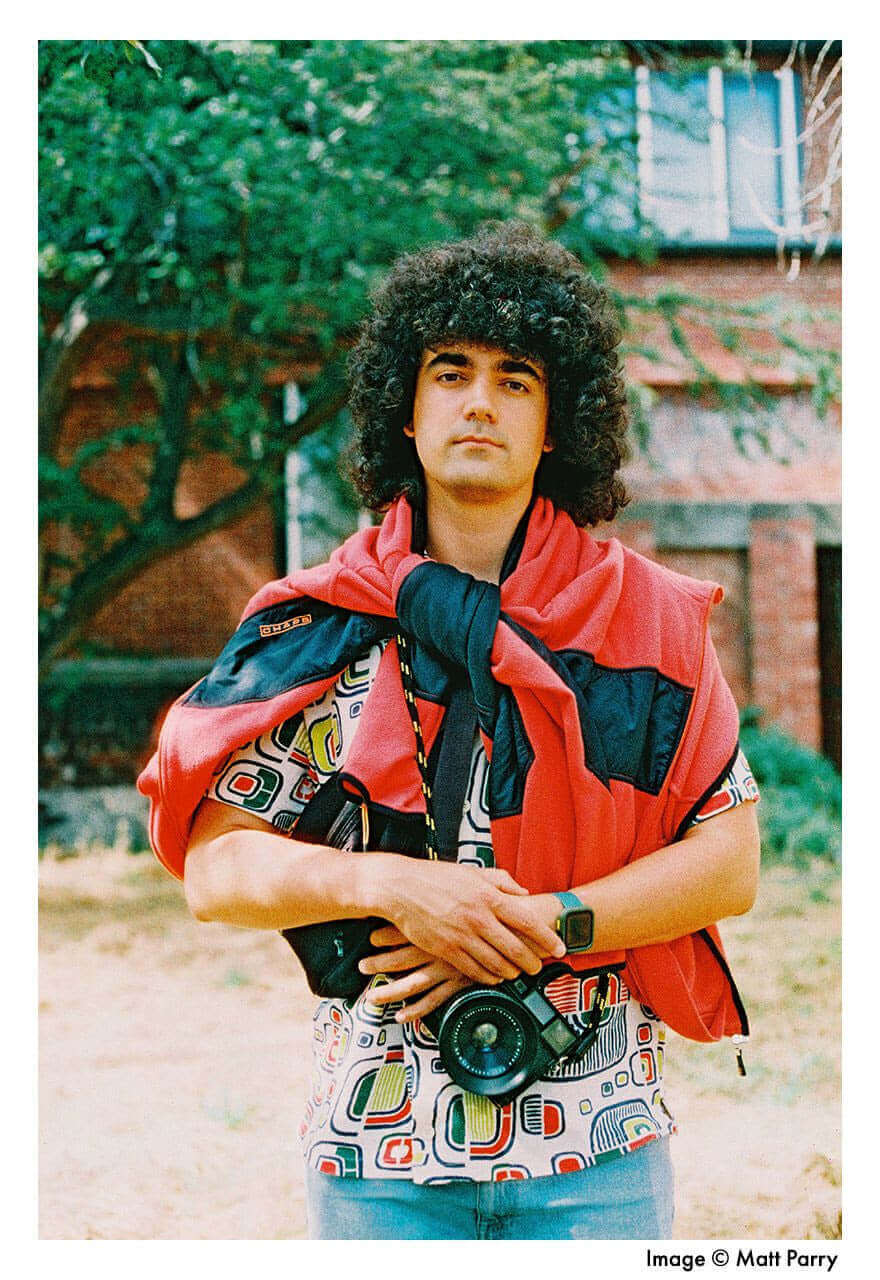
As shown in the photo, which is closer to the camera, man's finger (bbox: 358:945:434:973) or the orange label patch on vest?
man's finger (bbox: 358:945:434:973)

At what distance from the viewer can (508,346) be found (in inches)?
71.9

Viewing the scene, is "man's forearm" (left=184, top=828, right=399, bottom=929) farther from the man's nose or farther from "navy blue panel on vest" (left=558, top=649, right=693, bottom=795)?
the man's nose

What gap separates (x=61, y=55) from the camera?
2893 mm

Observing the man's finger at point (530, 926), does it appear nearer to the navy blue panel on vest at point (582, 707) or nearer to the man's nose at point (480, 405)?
Answer: the navy blue panel on vest at point (582, 707)

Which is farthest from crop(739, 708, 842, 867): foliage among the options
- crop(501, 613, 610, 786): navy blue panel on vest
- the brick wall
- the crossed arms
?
crop(501, 613, 610, 786): navy blue panel on vest

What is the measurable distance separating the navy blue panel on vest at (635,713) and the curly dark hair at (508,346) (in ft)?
1.30

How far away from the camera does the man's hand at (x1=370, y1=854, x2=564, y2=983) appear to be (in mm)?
1602

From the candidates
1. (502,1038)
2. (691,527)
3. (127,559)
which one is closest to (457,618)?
(502,1038)

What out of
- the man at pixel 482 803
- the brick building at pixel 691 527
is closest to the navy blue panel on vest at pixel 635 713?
the man at pixel 482 803

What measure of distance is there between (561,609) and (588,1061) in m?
0.64

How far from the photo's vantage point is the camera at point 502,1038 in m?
1.60

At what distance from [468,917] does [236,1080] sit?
2.85m

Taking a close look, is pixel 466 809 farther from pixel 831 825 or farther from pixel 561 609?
pixel 831 825

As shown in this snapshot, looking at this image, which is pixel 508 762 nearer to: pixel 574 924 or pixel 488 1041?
pixel 574 924
